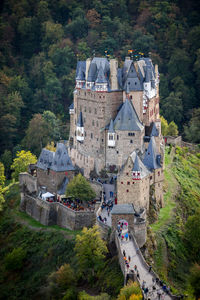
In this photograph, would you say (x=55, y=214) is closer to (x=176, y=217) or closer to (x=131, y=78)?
(x=176, y=217)

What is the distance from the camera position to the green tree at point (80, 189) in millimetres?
74750

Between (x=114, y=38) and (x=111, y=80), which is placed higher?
(x=114, y=38)

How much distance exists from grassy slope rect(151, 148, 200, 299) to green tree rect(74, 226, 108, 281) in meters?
6.26

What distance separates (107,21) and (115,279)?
8454 centimetres

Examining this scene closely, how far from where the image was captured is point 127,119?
78.2 metres

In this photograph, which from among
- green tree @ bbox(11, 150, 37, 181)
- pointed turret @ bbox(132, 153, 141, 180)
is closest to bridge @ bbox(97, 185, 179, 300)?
pointed turret @ bbox(132, 153, 141, 180)

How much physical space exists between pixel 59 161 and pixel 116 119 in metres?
9.57

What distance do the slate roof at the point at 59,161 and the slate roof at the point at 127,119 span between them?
7.86 m

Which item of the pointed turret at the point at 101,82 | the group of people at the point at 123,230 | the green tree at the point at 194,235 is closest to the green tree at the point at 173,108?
the pointed turret at the point at 101,82

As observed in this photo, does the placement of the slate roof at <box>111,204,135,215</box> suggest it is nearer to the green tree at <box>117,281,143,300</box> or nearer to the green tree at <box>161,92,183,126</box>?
the green tree at <box>117,281,143,300</box>

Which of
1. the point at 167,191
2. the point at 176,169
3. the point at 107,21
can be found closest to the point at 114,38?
the point at 107,21

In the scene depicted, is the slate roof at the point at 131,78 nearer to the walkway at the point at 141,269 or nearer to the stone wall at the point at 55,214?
the stone wall at the point at 55,214

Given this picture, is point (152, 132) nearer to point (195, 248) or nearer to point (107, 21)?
point (195, 248)

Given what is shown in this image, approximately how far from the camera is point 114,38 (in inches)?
5256
